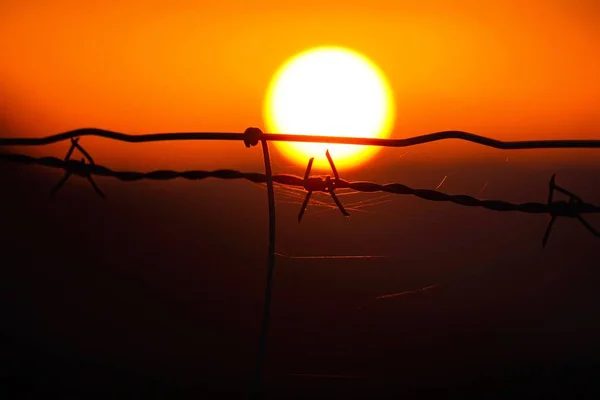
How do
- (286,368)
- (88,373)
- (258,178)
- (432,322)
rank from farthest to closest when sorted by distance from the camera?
(432,322), (286,368), (88,373), (258,178)

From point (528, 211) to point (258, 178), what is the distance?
106 centimetres

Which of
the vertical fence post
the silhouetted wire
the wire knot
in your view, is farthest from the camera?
the wire knot

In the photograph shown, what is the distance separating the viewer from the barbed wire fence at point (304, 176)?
8.82 feet

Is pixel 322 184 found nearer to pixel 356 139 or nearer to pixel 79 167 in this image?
pixel 356 139

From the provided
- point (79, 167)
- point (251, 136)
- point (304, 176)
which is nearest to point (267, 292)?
point (304, 176)

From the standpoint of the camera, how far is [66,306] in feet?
18.6

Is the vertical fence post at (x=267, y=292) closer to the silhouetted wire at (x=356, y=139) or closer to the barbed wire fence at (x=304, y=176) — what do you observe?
the barbed wire fence at (x=304, y=176)

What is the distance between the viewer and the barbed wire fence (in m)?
2.69

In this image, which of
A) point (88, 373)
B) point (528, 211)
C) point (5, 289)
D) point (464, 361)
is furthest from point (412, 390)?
point (5, 289)

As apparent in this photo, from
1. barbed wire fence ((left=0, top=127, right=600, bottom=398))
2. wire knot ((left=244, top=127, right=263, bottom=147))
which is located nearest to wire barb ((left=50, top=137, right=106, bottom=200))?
barbed wire fence ((left=0, top=127, right=600, bottom=398))

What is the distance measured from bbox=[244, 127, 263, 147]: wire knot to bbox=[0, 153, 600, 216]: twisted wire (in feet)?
0.46

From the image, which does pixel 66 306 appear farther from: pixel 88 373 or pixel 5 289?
pixel 88 373

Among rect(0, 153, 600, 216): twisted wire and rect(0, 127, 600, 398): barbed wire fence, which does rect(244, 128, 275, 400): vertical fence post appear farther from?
rect(0, 153, 600, 216): twisted wire

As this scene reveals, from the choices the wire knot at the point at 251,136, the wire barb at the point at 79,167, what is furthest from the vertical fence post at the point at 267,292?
the wire barb at the point at 79,167
